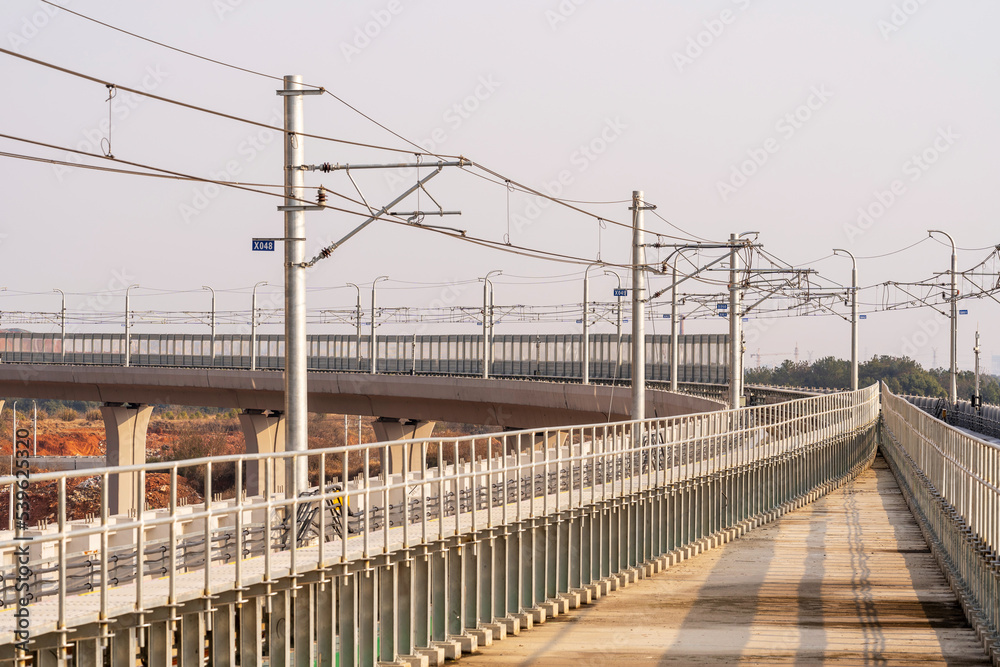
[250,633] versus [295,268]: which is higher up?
[295,268]

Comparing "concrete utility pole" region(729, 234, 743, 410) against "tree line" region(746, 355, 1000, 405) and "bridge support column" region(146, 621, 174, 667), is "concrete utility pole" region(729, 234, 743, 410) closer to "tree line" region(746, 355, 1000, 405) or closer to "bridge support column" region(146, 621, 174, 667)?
"bridge support column" region(146, 621, 174, 667)

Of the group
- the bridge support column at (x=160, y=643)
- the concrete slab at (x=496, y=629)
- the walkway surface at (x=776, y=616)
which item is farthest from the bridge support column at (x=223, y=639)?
the concrete slab at (x=496, y=629)

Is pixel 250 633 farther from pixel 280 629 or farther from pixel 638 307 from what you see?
pixel 638 307

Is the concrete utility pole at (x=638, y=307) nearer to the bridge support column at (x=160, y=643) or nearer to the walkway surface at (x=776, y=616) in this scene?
the walkway surface at (x=776, y=616)

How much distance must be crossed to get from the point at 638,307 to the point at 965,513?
13.9 meters

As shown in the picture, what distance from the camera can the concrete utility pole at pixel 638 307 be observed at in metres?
28.5

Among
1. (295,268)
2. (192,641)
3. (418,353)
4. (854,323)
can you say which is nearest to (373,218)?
(295,268)

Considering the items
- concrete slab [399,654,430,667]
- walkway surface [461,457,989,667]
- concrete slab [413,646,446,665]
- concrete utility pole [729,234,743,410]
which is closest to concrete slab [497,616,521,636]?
walkway surface [461,457,989,667]

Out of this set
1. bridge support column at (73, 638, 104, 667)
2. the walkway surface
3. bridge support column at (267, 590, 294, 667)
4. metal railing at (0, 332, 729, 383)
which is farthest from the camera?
metal railing at (0, 332, 729, 383)

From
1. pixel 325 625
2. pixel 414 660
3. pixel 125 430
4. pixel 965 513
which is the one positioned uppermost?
pixel 965 513

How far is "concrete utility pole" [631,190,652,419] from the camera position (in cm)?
2845

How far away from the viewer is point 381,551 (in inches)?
482

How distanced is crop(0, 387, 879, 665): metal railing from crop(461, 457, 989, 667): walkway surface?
0.62m

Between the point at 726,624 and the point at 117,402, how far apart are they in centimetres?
7783
